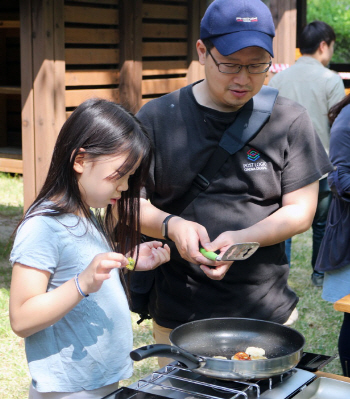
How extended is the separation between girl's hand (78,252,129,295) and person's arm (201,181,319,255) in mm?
474

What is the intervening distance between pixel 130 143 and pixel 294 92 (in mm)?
4036

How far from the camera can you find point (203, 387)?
1555mm

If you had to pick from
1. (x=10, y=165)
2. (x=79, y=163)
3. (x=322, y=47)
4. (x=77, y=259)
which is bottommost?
(x=10, y=165)

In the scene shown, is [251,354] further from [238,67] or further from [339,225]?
[339,225]

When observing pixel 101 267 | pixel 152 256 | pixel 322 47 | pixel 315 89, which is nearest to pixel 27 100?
pixel 315 89

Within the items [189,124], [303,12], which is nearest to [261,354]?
[189,124]

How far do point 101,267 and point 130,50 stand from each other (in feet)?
19.5

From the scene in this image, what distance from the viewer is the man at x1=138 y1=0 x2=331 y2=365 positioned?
2.12m

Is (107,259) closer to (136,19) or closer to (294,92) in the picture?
(294,92)

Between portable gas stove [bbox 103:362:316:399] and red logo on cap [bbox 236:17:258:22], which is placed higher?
red logo on cap [bbox 236:17:258:22]

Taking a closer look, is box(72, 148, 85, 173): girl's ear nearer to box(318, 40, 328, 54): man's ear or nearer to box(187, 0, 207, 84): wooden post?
box(318, 40, 328, 54): man's ear

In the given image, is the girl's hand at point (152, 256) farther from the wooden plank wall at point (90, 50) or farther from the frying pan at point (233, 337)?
A: the wooden plank wall at point (90, 50)

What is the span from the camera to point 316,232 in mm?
5723

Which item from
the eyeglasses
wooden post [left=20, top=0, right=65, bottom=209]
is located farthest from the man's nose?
wooden post [left=20, top=0, right=65, bottom=209]
